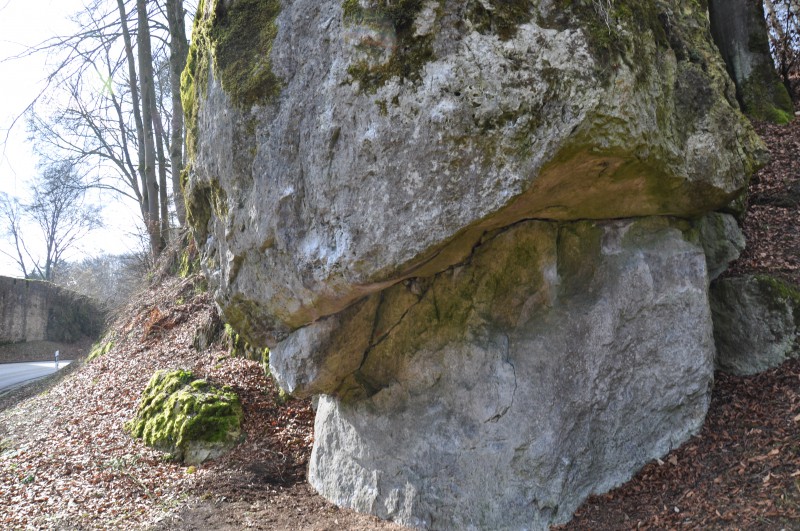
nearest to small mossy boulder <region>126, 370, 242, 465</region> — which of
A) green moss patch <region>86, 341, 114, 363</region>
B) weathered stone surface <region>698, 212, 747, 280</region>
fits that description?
weathered stone surface <region>698, 212, 747, 280</region>

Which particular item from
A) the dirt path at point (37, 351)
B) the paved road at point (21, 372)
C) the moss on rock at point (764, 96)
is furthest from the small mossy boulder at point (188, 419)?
the dirt path at point (37, 351)

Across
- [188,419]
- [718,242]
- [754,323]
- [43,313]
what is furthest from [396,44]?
[43,313]

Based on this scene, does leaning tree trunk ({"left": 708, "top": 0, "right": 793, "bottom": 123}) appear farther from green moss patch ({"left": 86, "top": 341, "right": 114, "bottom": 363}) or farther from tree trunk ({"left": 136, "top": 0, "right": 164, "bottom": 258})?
green moss patch ({"left": 86, "top": 341, "right": 114, "bottom": 363})

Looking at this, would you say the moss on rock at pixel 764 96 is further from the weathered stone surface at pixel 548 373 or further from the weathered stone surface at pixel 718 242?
the weathered stone surface at pixel 548 373

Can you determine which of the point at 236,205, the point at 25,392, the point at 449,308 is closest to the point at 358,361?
the point at 449,308

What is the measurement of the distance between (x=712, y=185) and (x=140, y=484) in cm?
574

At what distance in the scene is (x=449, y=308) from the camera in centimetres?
466

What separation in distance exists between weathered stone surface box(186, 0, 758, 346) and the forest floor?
59.1 inches

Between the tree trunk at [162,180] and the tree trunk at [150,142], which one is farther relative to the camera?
the tree trunk at [162,180]

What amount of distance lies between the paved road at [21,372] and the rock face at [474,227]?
12232mm

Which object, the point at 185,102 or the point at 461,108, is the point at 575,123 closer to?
the point at 461,108

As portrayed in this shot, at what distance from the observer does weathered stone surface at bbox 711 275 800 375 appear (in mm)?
4672

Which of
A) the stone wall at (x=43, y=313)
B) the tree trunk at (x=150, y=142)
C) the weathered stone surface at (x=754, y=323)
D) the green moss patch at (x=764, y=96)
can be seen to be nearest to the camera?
the weathered stone surface at (x=754, y=323)

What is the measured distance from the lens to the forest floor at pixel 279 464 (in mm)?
3787
